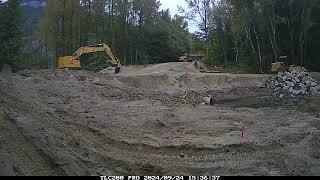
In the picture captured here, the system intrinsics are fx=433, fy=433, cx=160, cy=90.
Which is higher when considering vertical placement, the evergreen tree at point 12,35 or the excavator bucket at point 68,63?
the evergreen tree at point 12,35

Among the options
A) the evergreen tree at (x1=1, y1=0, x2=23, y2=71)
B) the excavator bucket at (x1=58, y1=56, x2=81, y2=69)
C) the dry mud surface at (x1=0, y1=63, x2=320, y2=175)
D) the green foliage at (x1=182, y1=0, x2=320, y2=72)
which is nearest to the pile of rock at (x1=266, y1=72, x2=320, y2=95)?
the dry mud surface at (x1=0, y1=63, x2=320, y2=175)

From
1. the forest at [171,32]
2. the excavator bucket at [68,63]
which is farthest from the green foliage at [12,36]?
the excavator bucket at [68,63]

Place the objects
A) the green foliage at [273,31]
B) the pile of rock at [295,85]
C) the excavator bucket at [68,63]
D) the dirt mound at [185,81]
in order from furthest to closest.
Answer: the green foliage at [273,31] → the excavator bucket at [68,63] → the dirt mound at [185,81] → the pile of rock at [295,85]

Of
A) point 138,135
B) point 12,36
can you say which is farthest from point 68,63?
point 138,135

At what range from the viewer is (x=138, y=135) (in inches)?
445

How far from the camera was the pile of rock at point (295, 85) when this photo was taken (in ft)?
67.6

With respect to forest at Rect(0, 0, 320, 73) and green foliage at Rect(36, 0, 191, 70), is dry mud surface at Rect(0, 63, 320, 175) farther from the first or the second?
green foliage at Rect(36, 0, 191, 70)

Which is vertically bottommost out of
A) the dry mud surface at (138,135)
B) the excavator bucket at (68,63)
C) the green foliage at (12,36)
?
the dry mud surface at (138,135)

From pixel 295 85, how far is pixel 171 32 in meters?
29.6

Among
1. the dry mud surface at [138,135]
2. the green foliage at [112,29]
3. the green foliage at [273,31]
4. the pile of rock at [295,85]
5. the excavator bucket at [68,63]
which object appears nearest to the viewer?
the dry mud surface at [138,135]

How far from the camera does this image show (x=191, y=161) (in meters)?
8.91

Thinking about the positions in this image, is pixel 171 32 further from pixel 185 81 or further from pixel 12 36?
pixel 185 81

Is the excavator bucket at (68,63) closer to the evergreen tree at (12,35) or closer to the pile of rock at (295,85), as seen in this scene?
the evergreen tree at (12,35)

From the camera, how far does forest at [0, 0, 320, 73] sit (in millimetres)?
34406
